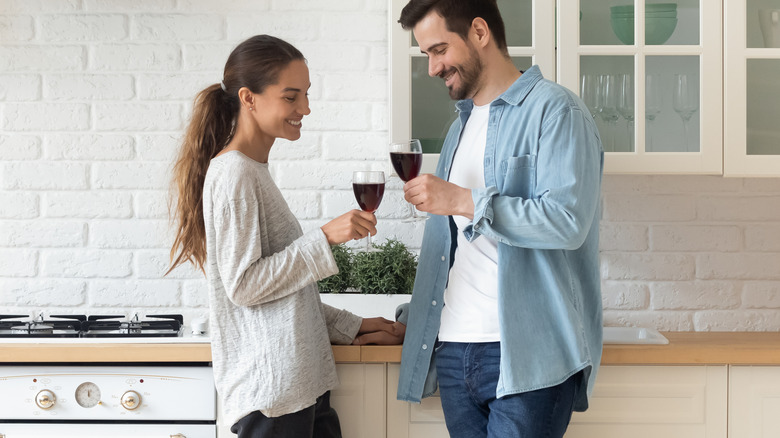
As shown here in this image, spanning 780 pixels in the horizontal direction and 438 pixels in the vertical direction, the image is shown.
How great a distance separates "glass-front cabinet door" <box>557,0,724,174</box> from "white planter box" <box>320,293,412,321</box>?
73 centimetres

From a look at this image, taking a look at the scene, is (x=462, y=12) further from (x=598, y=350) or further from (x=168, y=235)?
(x=168, y=235)

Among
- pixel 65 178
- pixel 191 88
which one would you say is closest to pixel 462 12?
pixel 191 88

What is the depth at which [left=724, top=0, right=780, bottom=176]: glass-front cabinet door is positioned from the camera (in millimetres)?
2092

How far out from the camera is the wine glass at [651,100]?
2.13 meters

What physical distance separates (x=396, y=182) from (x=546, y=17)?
0.75 meters

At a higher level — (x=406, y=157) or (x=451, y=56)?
(x=451, y=56)

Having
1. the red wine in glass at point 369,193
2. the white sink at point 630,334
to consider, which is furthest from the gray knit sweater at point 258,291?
the white sink at point 630,334

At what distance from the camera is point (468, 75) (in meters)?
1.77

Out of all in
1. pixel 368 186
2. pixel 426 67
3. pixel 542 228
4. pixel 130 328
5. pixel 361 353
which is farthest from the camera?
pixel 426 67

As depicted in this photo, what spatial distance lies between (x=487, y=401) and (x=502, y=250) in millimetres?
337

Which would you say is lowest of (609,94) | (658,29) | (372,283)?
(372,283)

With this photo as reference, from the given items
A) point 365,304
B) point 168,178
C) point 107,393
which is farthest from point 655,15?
point 107,393

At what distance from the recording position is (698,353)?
1868 mm

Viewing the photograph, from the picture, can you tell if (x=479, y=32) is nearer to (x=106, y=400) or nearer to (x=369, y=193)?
(x=369, y=193)
